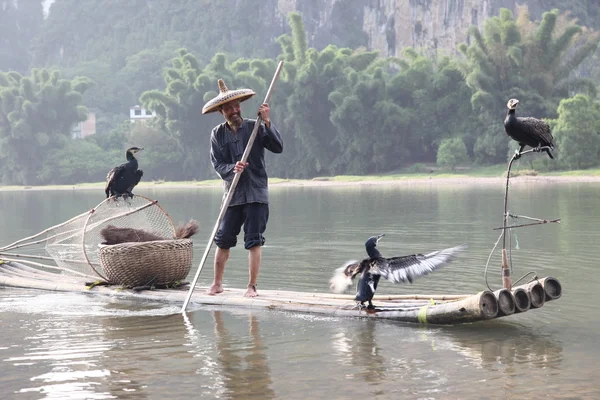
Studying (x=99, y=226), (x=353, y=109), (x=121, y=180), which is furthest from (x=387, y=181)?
(x=121, y=180)

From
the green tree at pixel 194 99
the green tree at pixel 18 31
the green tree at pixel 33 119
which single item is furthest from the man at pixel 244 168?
the green tree at pixel 18 31

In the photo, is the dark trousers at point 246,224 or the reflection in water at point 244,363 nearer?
the reflection in water at point 244,363

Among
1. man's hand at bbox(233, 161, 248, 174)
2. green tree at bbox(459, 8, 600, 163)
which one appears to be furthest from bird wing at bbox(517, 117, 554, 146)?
green tree at bbox(459, 8, 600, 163)

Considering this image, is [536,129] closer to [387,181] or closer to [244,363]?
[244,363]

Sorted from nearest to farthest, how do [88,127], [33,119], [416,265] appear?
[416,265] → [33,119] → [88,127]

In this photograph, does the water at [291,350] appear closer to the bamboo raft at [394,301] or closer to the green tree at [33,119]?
the bamboo raft at [394,301]

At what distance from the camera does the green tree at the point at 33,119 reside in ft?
205

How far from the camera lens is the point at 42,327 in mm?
7285

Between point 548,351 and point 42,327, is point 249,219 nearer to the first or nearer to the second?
point 42,327

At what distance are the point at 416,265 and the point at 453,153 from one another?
38.8 m

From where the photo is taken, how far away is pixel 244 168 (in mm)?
7617

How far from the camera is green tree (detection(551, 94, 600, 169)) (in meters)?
37.4

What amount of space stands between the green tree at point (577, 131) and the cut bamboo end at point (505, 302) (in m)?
32.4

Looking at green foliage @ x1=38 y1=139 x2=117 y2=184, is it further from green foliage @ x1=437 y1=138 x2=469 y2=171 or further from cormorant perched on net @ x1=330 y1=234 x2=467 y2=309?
cormorant perched on net @ x1=330 y1=234 x2=467 y2=309
